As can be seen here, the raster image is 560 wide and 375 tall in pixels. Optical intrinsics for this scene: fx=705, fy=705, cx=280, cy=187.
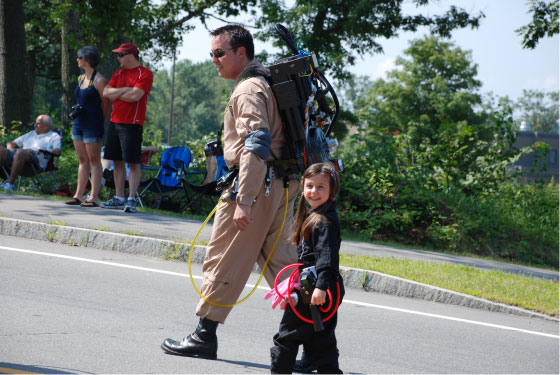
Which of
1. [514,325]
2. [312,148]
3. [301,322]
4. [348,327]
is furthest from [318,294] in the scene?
[514,325]

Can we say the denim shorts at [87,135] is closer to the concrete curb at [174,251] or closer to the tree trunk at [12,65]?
the concrete curb at [174,251]

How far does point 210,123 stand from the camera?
12888 centimetres

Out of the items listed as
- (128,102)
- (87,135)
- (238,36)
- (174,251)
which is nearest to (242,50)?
(238,36)

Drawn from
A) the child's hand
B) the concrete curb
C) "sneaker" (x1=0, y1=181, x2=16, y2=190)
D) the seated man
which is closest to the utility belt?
the child's hand

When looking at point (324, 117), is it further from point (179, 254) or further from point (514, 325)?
point (179, 254)

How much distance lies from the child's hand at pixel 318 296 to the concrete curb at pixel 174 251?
414cm

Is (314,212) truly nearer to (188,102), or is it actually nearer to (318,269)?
(318,269)

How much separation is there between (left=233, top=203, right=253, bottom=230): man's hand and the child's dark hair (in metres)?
0.42

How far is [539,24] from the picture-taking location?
1434 centimetres

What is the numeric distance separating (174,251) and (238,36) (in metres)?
4.20

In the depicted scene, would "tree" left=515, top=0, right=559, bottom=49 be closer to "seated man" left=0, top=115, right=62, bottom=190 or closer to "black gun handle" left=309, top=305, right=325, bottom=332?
"seated man" left=0, top=115, right=62, bottom=190

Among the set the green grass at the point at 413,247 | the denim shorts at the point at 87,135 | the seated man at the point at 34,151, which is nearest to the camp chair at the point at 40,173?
the seated man at the point at 34,151

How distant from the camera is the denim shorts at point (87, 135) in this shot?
1034cm

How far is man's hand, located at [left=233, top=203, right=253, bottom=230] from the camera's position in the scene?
4320 millimetres
